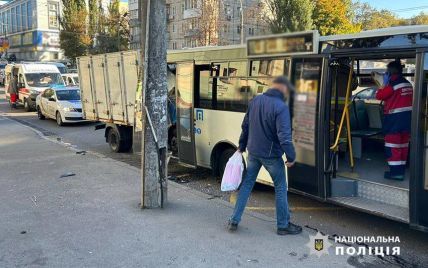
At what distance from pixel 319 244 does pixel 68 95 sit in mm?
15437

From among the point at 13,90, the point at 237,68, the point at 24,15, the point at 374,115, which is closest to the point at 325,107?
the point at 237,68

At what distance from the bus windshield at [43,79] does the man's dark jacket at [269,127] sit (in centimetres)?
2213

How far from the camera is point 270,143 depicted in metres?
4.71

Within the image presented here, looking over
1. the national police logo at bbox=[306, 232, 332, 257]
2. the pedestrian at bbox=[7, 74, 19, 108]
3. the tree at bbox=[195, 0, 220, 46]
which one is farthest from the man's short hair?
the pedestrian at bbox=[7, 74, 19, 108]

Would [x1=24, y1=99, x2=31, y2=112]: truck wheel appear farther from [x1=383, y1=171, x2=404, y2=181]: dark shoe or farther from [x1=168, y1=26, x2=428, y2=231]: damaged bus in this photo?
[x1=383, y1=171, x2=404, y2=181]: dark shoe

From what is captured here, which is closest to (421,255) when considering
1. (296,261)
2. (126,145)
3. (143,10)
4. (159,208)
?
(296,261)

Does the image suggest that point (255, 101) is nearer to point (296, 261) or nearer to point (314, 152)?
point (314, 152)

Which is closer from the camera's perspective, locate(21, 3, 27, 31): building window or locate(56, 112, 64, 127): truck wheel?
locate(56, 112, 64, 127): truck wheel

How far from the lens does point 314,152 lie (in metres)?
5.54

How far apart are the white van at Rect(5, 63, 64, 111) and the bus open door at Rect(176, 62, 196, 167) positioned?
1741 centimetres

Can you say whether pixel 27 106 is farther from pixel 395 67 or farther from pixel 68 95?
pixel 395 67

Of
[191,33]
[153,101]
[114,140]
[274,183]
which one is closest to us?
[274,183]

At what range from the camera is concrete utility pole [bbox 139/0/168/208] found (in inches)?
218

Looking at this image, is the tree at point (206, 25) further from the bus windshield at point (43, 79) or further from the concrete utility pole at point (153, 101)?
the concrete utility pole at point (153, 101)
